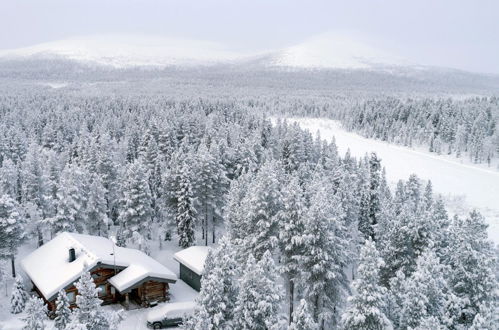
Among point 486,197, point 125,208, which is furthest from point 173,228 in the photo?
point 486,197

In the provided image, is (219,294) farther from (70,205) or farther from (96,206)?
(96,206)

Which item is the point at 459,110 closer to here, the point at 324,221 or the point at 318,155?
the point at 318,155

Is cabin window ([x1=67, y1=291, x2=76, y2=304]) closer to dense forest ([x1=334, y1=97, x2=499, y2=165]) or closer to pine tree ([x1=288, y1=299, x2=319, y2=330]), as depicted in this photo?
pine tree ([x1=288, y1=299, x2=319, y2=330])

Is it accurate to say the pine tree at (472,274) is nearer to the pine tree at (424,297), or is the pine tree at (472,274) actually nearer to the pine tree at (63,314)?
the pine tree at (424,297)

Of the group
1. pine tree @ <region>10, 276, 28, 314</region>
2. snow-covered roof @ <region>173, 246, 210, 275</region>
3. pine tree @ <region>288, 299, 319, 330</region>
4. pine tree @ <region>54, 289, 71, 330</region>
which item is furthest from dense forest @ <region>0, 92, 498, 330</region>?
pine tree @ <region>54, 289, 71, 330</region>

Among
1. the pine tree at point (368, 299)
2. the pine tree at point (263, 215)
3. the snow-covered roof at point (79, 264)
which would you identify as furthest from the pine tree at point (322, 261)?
the snow-covered roof at point (79, 264)

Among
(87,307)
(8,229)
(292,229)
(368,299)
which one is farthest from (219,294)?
(8,229)
